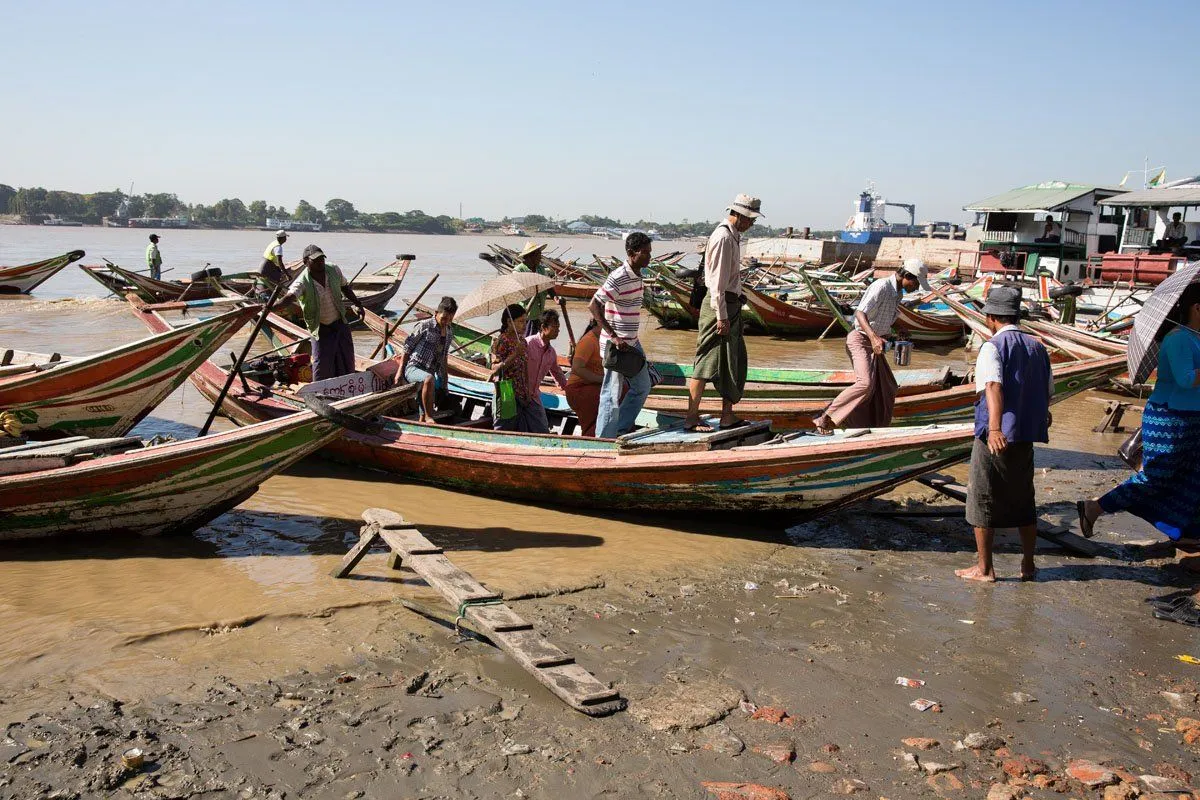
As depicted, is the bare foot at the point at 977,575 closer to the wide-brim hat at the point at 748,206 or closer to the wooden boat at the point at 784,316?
the wide-brim hat at the point at 748,206

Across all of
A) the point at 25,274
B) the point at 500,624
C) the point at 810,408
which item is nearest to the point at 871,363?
the point at 810,408

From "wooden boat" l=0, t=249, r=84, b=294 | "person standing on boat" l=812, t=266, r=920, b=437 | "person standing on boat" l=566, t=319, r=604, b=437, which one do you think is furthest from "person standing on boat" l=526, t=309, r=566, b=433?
"wooden boat" l=0, t=249, r=84, b=294

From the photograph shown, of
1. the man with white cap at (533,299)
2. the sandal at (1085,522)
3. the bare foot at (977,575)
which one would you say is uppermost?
the man with white cap at (533,299)

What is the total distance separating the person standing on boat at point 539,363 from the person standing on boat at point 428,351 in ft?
2.11

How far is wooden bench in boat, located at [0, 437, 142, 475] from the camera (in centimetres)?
511

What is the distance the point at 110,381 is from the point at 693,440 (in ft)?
14.3

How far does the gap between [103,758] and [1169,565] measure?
536 cm

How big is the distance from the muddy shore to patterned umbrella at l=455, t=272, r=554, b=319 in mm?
2087

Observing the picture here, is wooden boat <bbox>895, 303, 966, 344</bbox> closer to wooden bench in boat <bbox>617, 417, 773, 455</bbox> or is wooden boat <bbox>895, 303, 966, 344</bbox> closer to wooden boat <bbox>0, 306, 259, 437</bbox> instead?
wooden bench in boat <bbox>617, 417, 773, 455</bbox>

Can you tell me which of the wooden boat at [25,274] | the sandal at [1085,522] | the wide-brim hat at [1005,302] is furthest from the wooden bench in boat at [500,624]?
the wooden boat at [25,274]

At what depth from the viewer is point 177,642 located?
13.0 feet

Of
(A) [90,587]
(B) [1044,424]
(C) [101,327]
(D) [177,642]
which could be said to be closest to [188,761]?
(D) [177,642]

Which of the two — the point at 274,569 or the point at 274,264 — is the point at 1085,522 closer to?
the point at 274,569

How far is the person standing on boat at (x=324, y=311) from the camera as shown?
264 inches
